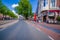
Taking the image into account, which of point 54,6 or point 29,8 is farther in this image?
point 29,8

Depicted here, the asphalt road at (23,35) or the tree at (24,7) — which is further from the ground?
the tree at (24,7)

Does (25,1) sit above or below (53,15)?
above

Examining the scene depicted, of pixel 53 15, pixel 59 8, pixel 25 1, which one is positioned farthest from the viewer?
pixel 25 1

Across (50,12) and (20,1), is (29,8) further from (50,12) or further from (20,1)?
(50,12)

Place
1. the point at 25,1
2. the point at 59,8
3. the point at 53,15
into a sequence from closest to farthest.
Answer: the point at 59,8, the point at 53,15, the point at 25,1

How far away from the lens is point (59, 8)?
6122 cm

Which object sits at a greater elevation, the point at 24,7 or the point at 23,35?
the point at 24,7

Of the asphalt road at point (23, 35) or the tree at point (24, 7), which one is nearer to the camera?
the asphalt road at point (23, 35)

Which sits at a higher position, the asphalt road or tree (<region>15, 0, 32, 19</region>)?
tree (<region>15, 0, 32, 19</region>)

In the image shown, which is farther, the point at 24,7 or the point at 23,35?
the point at 24,7

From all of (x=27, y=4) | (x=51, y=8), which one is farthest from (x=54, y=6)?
(x=27, y=4)

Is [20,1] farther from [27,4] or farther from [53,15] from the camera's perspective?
[53,15]

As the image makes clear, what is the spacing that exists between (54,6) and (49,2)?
3540 millimetres

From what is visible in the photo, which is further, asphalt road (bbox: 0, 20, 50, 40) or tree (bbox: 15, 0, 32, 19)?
tree (bbox: 15, 0, 32, 19)
